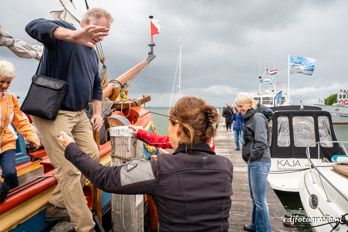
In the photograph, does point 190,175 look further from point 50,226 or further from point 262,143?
point 262,143

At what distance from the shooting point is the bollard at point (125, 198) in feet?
9.11

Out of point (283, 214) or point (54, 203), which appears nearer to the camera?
point (54, 203)

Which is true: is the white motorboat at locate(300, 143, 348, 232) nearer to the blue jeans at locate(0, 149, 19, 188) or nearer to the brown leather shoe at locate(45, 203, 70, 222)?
the brown leather shoe at locate(45, 203, 70, 222)

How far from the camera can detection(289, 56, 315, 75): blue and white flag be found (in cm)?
1978

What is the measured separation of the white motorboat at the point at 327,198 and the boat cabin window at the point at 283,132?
261cm

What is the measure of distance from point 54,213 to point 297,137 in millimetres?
7685

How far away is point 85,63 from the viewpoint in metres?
2.47

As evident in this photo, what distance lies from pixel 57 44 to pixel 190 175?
1.55m

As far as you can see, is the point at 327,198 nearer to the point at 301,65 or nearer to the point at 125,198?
the point at 125,198

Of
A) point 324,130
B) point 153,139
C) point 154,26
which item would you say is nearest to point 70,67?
point 153,139

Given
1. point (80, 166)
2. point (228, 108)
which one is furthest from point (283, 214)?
point (228, 108)

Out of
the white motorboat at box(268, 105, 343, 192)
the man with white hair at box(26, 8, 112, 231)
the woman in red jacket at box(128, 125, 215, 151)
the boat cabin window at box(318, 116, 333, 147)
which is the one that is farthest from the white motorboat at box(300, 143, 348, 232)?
the man with white hair at box(26, 8, 112, 231)

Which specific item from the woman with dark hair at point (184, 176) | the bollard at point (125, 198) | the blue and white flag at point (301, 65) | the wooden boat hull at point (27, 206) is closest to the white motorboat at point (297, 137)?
the bollard at point (125, 198)

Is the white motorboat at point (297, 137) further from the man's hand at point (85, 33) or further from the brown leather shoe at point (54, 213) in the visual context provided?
the man's hand at point (85, 33)
